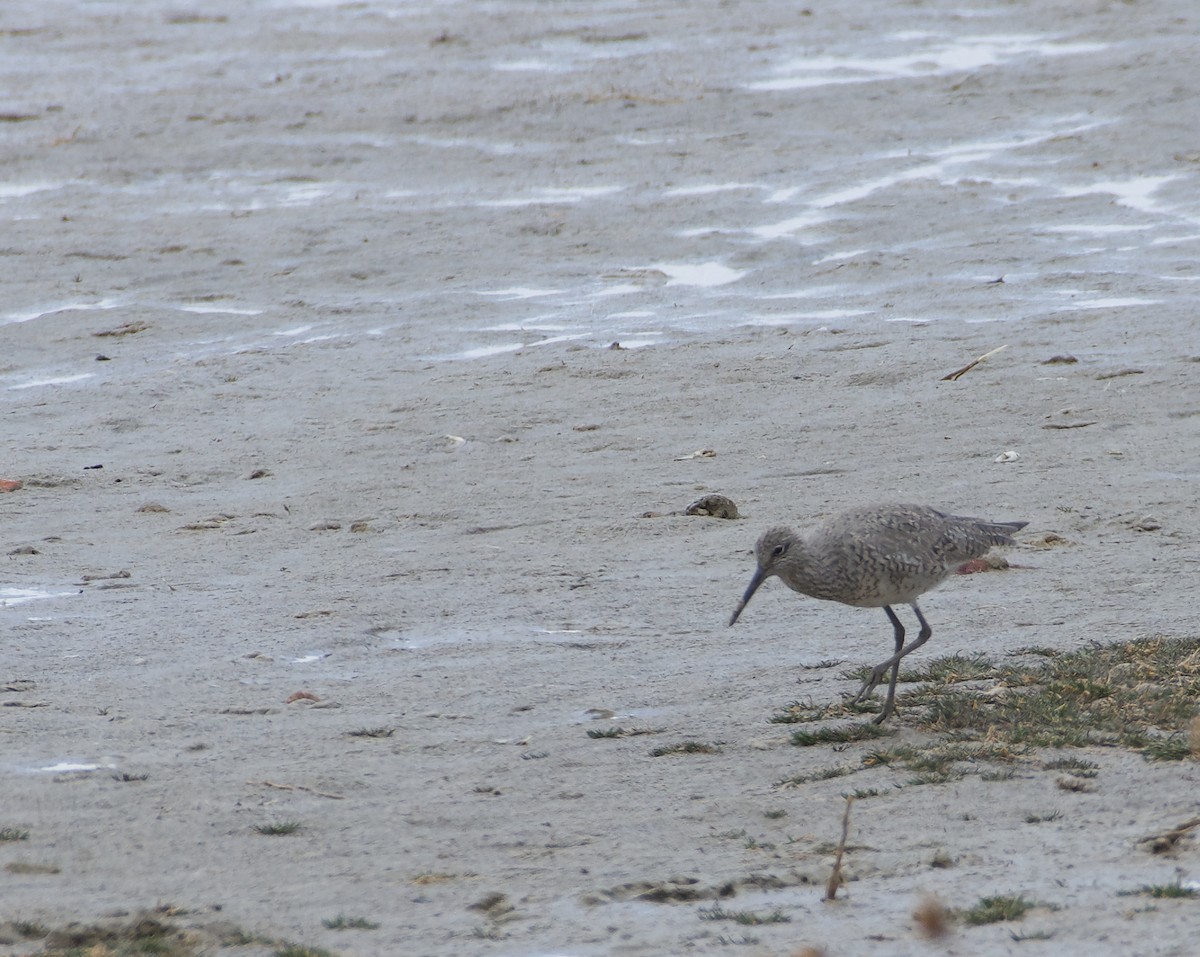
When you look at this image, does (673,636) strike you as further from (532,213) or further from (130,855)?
(532,213)

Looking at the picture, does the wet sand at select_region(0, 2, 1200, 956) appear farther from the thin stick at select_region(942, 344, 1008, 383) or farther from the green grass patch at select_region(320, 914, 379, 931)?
the thin stick at select_region(942, 344, 1008, 383)

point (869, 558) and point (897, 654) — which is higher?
point (869, 558)

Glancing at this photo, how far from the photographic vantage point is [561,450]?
970 centimetres

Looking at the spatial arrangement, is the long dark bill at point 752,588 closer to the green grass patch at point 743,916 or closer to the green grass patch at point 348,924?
the green grass patch at point 743,916

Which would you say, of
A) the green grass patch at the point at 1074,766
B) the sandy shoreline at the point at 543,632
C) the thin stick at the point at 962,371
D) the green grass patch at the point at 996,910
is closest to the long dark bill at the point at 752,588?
the sandy shoreline at the point at 543,632

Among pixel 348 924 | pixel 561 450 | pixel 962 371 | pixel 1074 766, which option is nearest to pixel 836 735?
pixel 1074 766

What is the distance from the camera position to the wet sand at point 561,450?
4914mm

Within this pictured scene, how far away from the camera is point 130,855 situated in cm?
495

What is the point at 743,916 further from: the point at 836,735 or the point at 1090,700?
the point at 1090,700

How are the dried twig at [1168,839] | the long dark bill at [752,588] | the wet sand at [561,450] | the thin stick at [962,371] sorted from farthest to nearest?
the thin stick at [962,371]
the long dark bill at [752,588]
the wet sand at [561,450]
the dried twig at [1168,839]

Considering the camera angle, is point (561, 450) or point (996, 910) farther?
point (561, 450)

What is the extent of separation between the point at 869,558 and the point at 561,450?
3787mm

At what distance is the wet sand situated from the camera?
193 inches

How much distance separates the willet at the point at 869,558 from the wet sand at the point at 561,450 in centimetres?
41
